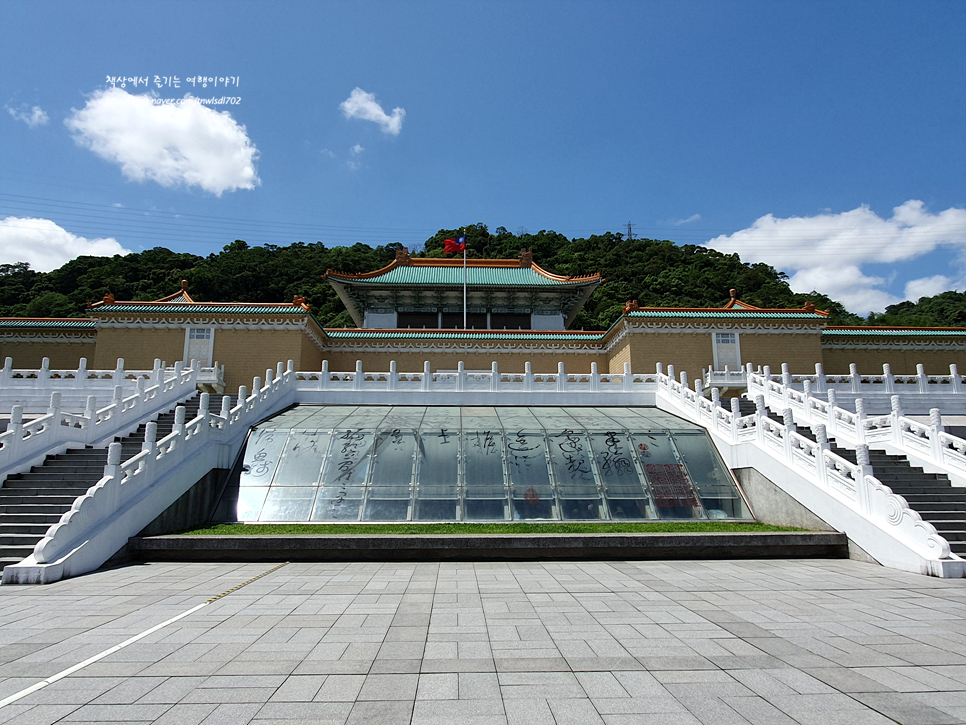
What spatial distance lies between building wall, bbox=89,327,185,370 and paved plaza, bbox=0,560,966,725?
1813cm

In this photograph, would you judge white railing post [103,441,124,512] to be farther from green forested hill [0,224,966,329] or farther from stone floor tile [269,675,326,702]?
green forested hill [0,224,966,329]

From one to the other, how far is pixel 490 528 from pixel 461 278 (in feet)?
73.9

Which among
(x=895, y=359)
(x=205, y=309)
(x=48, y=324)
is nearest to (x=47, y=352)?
(x=48, y=324)

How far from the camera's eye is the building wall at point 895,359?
2683 cm

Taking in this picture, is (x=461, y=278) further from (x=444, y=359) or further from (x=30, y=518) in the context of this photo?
(x=30, y=518)

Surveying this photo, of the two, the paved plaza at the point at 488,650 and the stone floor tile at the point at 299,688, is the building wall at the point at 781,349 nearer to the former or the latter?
the paved plaza at the point at 488,650

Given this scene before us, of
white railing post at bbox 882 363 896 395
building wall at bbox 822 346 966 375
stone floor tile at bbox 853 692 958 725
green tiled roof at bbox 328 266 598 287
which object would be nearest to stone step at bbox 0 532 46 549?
stone floor tile at bbox 853 692 958 725

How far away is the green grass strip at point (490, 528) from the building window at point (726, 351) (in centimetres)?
1345

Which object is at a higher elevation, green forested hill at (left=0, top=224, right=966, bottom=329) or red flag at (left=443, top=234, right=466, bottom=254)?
green forested hill at (left=0, top=224, right=966, bottom=329)

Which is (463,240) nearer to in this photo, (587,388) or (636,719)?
(587,388)

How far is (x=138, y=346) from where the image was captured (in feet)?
81.5

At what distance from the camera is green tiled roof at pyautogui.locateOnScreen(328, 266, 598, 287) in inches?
1225

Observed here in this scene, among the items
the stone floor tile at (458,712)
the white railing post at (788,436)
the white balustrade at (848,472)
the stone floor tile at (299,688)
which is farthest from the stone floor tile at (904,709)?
the white railing post at (788,436)

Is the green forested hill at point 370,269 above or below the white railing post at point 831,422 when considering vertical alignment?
above
